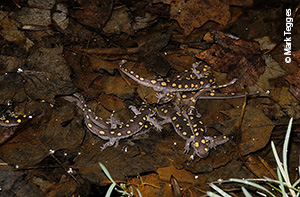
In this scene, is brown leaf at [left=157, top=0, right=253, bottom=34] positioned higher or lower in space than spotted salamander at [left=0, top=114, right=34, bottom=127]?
higher

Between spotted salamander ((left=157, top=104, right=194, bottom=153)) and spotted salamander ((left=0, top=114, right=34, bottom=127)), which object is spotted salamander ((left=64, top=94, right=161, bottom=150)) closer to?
spotted salamander ((left=157, top=104, right=194, bottom=153))

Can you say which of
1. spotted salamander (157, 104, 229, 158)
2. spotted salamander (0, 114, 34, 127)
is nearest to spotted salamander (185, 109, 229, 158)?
spotted salamander (157, 104, 229, 158)

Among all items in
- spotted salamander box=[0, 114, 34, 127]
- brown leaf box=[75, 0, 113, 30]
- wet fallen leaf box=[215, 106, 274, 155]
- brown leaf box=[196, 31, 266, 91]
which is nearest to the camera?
spotted salamander box=[0, 114, 34, 127]

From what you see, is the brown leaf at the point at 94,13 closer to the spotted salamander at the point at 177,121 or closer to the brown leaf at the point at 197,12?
the brown leaf at the point at 197,12

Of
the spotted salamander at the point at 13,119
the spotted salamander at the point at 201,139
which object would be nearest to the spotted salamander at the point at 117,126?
the spotted salamander at the point at 201,139

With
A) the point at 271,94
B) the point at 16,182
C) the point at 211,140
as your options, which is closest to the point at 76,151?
the point at 16,182

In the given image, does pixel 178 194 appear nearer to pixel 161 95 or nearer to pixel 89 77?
pixel 161 95

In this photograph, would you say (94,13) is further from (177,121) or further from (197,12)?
(177,121)
